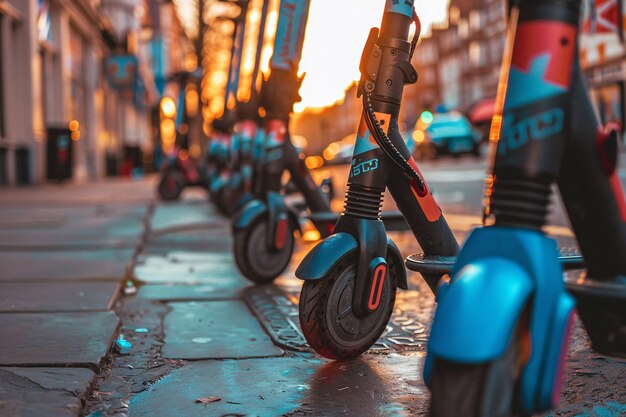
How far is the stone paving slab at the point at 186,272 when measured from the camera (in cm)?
464

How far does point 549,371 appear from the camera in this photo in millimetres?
1477

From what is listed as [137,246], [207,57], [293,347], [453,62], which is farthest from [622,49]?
[453,62]

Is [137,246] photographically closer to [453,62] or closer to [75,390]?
[75,390]

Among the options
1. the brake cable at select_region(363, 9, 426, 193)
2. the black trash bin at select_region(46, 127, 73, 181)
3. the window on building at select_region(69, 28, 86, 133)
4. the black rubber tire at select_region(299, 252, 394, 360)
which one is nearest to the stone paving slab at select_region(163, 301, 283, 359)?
the black rubber tire at select_region(299, 252, 394, 360)

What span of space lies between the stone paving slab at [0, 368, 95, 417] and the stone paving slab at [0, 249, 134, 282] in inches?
81.1

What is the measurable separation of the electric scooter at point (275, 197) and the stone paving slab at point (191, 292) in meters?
0.15

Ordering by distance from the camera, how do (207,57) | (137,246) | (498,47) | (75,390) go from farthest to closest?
(498,47), (207,57), (137,246), (75,390)

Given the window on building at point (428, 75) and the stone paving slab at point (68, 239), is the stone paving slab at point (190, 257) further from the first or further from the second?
the window on building at point (428, 75)

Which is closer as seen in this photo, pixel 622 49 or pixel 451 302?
pixel 451 302

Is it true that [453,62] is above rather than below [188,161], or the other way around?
above

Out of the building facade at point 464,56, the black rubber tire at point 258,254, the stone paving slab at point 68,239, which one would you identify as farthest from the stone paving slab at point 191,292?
the building facade at point 464,56

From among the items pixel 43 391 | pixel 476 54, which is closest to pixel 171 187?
pixel 43 391

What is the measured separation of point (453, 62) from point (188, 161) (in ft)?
223

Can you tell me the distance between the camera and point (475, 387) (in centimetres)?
141
